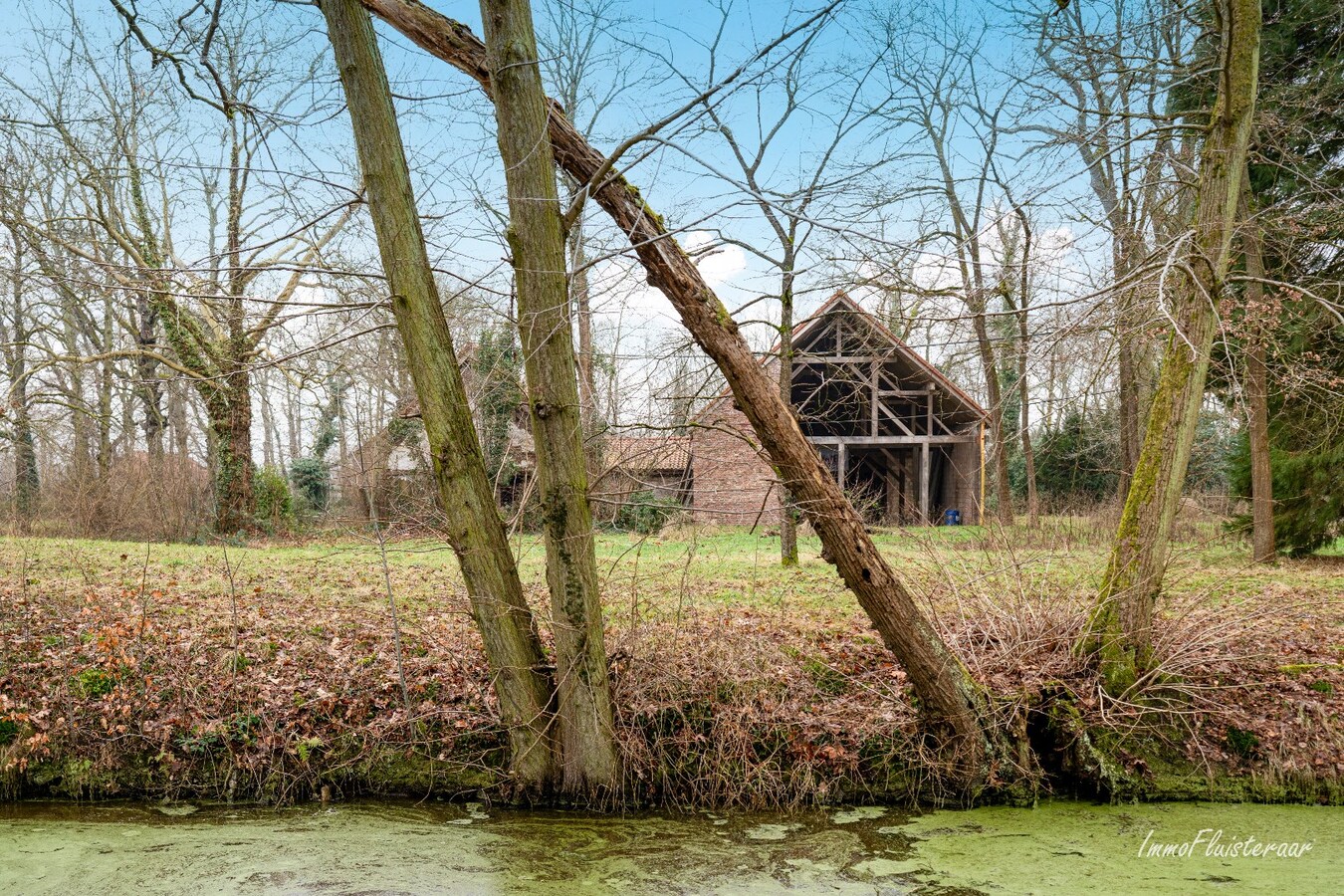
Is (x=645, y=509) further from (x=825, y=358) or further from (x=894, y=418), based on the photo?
(x=894, y=418)

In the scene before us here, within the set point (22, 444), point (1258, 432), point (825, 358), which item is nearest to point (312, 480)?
point (22, 444)

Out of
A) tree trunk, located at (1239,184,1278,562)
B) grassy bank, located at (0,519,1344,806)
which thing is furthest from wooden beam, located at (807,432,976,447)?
grassy bank, located at (0,519,1344,806)

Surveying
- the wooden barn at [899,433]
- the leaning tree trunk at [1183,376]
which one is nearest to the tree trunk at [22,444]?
the wooden barn at [899,433]

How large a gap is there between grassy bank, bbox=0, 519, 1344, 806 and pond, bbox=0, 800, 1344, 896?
0.72 feet

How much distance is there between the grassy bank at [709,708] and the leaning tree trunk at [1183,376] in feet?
1.20

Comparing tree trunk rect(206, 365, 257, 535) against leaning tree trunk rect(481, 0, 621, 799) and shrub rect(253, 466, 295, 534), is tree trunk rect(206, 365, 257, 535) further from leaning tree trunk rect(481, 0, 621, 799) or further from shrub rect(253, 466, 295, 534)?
leaning tree trunk rect(481, 0, 621, 799)

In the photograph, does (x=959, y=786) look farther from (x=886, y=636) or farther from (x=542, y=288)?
(x=542, y=288)

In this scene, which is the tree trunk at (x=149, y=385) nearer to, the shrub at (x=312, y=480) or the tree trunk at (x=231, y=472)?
the tree trunk at (x=231, y=472)

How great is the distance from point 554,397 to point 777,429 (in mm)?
1422

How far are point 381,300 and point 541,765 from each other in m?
3.21

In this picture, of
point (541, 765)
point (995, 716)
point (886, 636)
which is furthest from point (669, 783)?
point (995, 716)

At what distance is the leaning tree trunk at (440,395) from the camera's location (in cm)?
527

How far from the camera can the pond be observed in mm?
4654

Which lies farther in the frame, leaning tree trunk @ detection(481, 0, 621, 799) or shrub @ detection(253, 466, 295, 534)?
shrub @ detection(253, 466, 295, 534)
